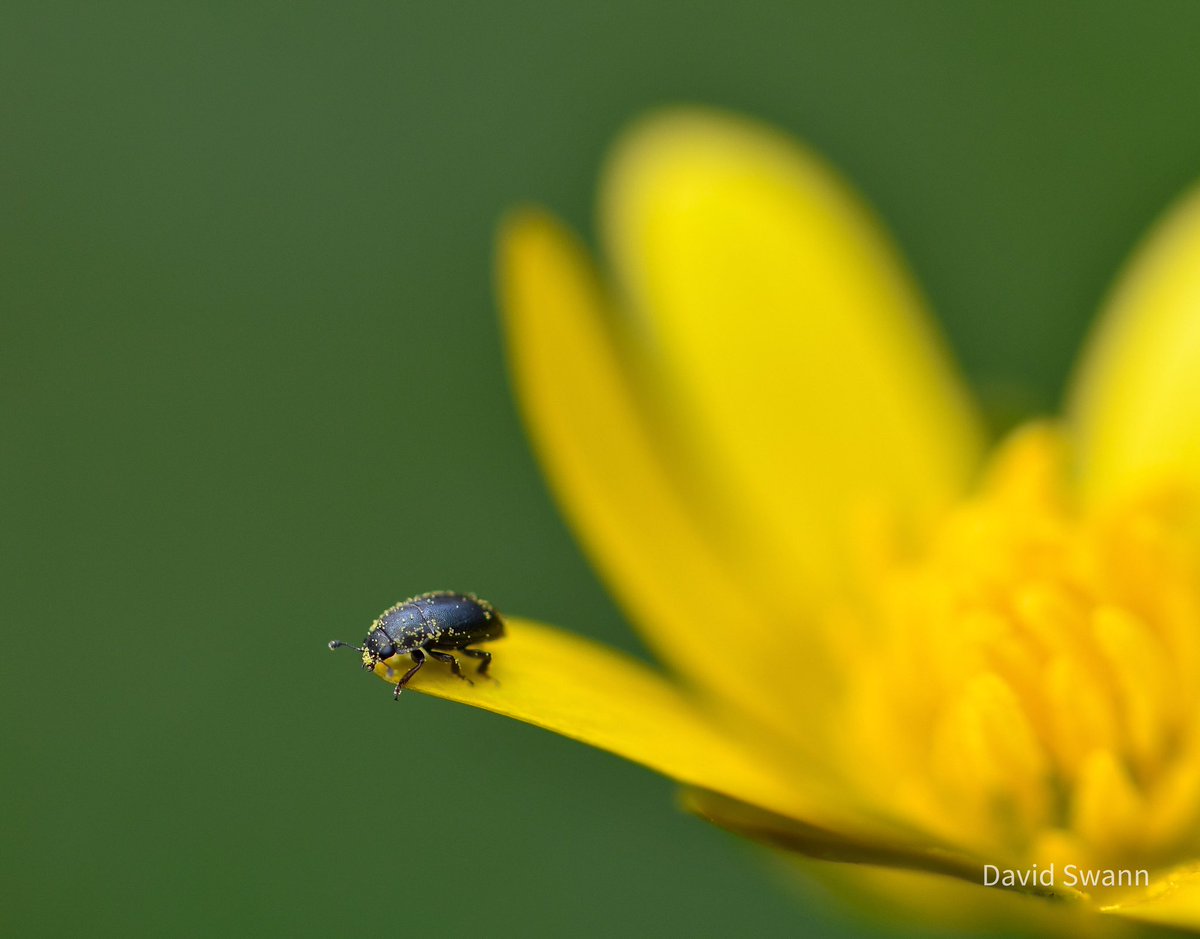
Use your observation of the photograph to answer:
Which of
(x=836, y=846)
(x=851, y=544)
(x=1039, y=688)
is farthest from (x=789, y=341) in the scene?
(x=836, y=846)

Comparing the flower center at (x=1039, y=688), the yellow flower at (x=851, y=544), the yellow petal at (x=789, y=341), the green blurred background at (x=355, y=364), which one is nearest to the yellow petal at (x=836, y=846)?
the yellow flower at (x=851, y=544)

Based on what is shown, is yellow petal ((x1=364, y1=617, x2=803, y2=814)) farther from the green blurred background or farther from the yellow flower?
the green blurred background

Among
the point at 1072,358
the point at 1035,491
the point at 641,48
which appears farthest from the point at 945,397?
the point at 641,48

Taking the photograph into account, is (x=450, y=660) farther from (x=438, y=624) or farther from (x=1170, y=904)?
(x=1170, y=904)

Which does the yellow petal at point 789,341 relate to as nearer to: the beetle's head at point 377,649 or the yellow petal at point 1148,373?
the yellow petal at point 1148,373

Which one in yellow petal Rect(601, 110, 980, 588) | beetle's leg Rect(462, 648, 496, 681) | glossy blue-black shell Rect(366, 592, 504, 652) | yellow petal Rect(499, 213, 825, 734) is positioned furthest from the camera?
yellow petal Rect(601, 110, 980, 588)

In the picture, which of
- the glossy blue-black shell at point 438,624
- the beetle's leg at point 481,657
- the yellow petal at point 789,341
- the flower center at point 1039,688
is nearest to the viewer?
the beetle's leg at point 481,657

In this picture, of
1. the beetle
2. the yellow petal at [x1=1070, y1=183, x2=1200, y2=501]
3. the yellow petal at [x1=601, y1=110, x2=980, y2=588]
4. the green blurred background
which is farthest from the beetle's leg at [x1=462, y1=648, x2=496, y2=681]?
the yellow petal at [x1=1070, y1=183, x2=1200, y2=501]
